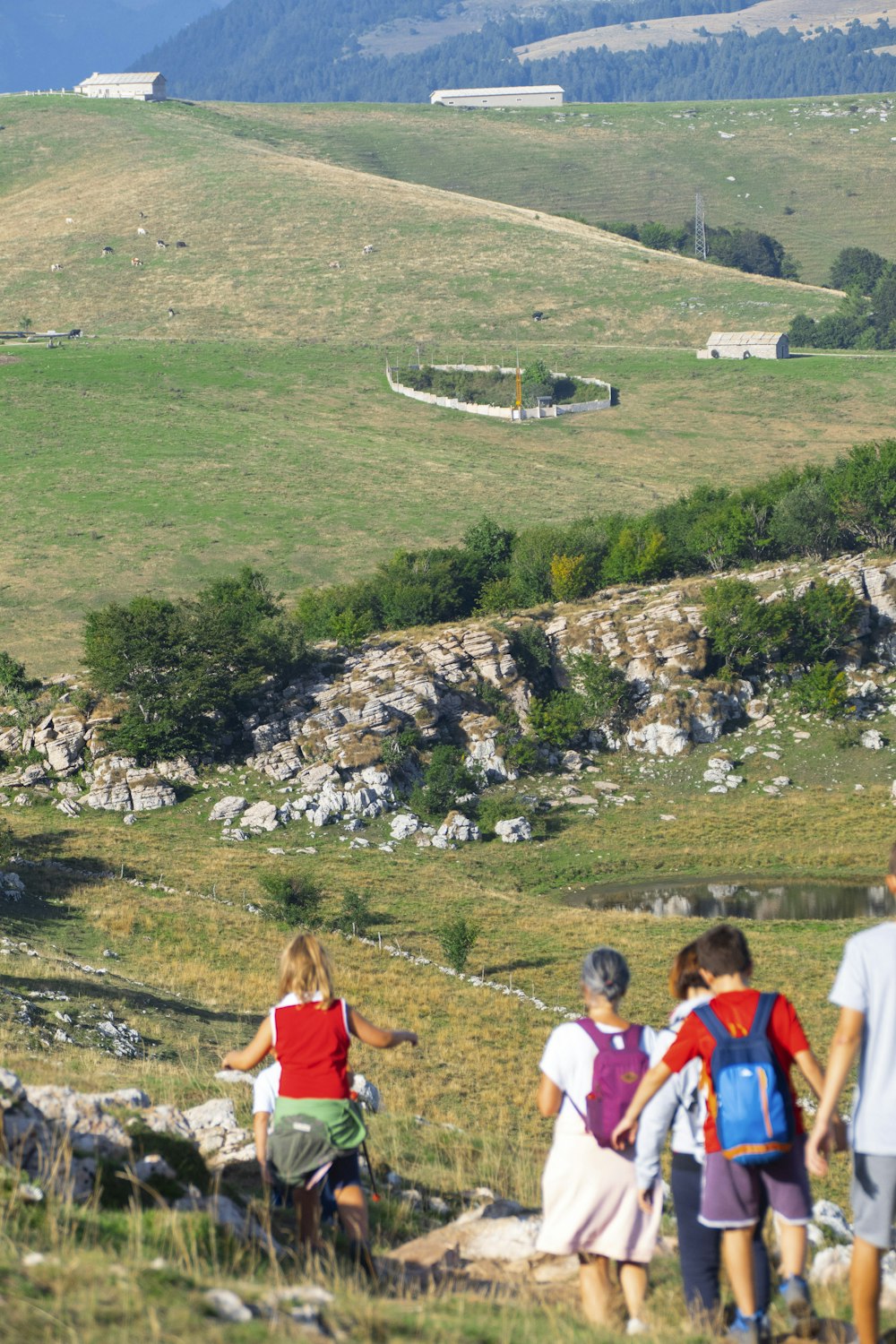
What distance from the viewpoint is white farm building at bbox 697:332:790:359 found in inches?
4722

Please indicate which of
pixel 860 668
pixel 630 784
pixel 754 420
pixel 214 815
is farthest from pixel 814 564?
pixel 754 420

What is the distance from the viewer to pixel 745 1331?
7.96 metres

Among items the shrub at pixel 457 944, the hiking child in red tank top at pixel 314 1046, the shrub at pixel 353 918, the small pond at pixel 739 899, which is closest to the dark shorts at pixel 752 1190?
the hiking child in red tank top at pixel 314 1046

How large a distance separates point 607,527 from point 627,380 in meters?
53.0

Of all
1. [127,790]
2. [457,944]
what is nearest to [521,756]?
[127,790]

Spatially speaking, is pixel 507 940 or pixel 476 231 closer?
pixel 507 940

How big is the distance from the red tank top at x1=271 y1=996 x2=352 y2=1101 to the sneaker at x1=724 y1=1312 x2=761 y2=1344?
2.71m

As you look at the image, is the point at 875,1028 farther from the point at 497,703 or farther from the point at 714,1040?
the point at 497,703

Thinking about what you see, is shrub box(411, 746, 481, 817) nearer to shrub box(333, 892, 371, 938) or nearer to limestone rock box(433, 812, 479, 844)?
limestone rock box(433, 812, 479, 844)

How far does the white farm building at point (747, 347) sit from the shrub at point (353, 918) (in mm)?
92629

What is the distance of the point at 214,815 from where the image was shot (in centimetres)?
4428

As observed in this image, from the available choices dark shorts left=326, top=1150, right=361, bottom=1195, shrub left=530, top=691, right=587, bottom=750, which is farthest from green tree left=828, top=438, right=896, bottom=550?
dark shorts left=326, top=1150, right=361, bottom=1195

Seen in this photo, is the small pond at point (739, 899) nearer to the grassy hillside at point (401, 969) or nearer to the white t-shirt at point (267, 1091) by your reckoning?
the grassy hillside at point (401, 969)

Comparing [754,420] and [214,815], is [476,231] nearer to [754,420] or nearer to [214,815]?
[754,420]
